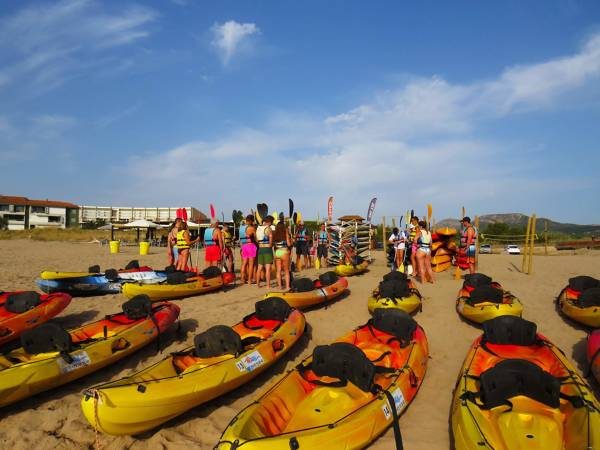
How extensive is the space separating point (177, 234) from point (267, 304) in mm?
4753

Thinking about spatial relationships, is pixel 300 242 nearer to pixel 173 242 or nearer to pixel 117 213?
pixel 173 242

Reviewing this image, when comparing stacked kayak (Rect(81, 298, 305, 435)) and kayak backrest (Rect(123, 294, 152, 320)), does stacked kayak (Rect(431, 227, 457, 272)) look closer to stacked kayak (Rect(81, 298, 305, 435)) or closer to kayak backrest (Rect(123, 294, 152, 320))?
stacked kayak (Rect(81, 298, 305, 435))

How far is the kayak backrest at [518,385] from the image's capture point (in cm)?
327

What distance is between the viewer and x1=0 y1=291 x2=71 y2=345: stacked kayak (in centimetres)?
517

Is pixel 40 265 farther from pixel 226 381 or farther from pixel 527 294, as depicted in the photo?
pixel 527 294

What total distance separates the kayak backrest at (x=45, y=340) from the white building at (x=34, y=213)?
57.0 meters

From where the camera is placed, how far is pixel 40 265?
13.2m

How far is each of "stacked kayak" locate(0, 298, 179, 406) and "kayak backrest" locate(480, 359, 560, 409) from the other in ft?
12.9

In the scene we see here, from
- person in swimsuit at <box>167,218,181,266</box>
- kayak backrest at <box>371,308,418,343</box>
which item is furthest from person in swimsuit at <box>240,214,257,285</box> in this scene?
kayak backrest at <box>371,308,418,343</box>

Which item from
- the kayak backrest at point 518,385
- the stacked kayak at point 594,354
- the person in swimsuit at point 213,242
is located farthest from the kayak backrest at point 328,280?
the kayak backrest at point 518,385

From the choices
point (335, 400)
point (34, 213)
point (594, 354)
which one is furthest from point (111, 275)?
point (34, 213)

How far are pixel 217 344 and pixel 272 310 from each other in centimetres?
137

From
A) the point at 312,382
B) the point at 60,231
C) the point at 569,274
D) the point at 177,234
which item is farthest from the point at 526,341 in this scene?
the point at 60,231

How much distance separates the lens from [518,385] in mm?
3375
